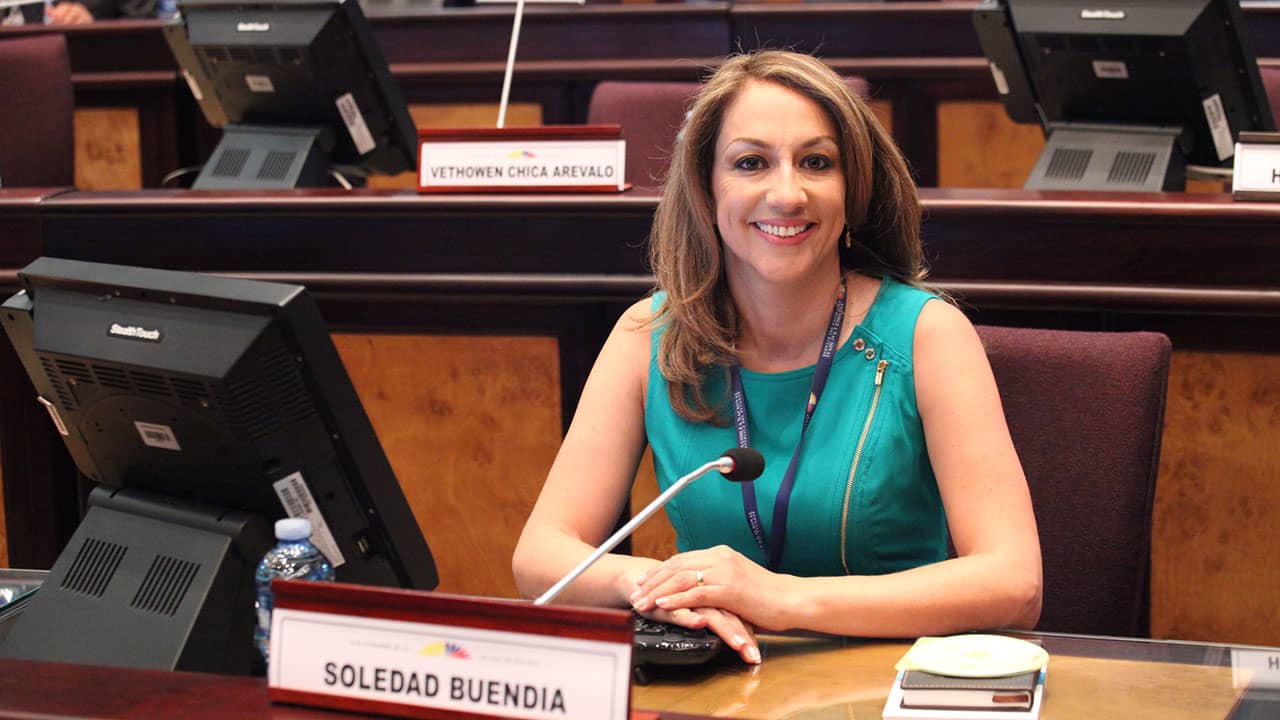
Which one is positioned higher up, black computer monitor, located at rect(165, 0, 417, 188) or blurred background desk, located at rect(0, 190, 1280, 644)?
black computer monitor, located at rect(165, 0, 417, 188)

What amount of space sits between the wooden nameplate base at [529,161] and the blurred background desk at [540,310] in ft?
0.17

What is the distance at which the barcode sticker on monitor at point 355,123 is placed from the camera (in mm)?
3059

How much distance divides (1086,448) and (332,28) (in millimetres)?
1907

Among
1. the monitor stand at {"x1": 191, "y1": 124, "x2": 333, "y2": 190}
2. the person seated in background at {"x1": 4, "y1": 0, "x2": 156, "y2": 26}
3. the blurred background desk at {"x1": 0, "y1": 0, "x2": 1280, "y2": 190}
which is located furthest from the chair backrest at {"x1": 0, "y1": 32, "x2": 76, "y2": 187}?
the person seated in background at {"x1": 4, "y1": 0, "x2": 156, "y2": 26}

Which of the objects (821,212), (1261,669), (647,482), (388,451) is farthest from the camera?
(388,451)

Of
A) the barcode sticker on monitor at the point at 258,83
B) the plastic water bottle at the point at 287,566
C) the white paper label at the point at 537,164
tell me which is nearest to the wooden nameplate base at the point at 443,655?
the plastic water bottle at the point at 287,566

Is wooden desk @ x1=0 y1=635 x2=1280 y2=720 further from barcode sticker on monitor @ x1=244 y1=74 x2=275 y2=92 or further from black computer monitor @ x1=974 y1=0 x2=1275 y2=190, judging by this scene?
barcode sticker on monitor @ x1=244 y1=74 x2=275 y2=92

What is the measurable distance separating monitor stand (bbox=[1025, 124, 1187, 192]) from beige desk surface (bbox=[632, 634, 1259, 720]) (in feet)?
5.73

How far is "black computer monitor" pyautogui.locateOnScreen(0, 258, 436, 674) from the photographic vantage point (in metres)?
1.10

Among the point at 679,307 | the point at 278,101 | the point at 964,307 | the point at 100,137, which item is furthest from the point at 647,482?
the point at 100,137

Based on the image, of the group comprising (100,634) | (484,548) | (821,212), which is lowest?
(484,548)

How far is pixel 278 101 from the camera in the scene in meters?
3.14

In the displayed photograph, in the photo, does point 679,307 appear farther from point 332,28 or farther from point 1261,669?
point 332,28

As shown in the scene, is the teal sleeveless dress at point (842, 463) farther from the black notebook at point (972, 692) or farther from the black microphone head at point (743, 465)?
the black notebook at point (972, 692)
